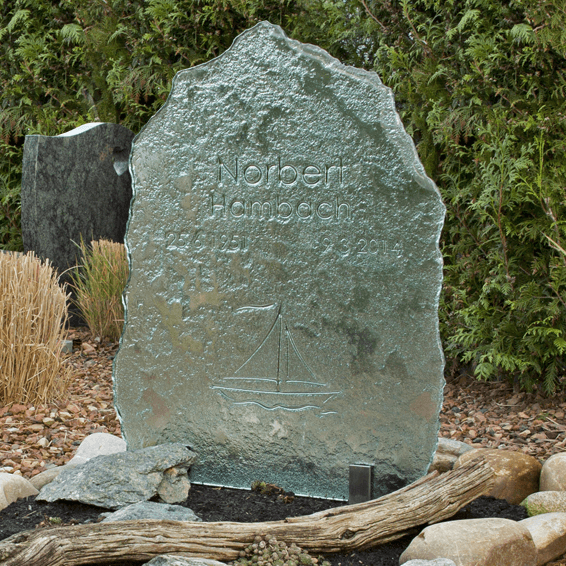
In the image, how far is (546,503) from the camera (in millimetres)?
2580

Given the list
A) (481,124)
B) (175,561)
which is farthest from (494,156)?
(175,561)

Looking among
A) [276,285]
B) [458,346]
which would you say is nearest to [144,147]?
[276,285]

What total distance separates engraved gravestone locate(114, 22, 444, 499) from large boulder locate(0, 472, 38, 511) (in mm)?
489

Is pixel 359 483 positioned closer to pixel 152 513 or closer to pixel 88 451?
pixel 152 513

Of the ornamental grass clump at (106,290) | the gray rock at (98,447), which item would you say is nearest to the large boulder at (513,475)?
the gray rock at (98,447)

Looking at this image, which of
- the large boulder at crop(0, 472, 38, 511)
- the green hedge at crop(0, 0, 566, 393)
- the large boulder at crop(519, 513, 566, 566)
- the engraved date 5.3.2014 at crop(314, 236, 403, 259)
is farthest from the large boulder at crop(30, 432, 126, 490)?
the green hedge at crop(0, 0, 566, 393)

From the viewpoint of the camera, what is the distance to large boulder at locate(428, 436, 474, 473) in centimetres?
306

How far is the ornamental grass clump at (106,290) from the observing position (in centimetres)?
494

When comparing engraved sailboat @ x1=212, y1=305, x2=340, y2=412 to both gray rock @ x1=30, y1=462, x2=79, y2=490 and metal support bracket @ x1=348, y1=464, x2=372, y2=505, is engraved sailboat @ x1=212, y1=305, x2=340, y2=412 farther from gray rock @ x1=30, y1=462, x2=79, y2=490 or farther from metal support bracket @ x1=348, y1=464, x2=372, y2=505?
gray rock @ x1=30, y1=462, x2=79, y2=490

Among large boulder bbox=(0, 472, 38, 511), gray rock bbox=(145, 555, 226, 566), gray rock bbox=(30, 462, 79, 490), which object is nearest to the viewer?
gray rock bbox=(145, 555, 226, 566)

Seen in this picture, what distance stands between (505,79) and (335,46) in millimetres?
1505

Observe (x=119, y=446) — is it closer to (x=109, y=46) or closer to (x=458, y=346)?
(x=458, y=346)

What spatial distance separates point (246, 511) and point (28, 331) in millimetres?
1744

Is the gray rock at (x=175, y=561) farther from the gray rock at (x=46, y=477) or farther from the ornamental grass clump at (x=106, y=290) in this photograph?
the ornamental grass clump at (x=106, y=290)
